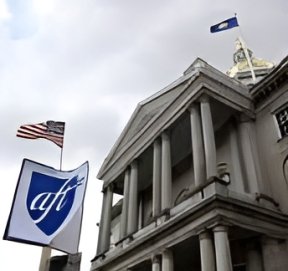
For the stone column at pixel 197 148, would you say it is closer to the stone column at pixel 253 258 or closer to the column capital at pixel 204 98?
the column capital at pixel 204 98

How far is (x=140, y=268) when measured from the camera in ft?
56.4

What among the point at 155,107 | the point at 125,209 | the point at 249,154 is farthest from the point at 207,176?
the point at 125,209

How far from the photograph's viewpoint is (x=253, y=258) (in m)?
14.3

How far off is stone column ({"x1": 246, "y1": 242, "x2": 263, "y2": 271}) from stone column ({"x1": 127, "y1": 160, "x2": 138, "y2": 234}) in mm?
6265

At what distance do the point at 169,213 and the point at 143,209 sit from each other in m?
9.01

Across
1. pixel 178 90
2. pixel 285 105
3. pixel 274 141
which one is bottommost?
pixel 274 141

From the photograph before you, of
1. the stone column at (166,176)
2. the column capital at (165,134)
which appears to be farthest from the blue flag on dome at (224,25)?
the stone column at (166,176)

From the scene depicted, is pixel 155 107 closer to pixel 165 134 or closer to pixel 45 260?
pixel 165 134

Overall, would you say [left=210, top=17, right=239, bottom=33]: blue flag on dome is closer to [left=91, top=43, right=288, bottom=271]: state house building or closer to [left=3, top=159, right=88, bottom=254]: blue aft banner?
[left=91, top=43, right=288, bottom=271]: state house building

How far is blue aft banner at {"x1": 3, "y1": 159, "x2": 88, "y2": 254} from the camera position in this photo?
1416 centimetres

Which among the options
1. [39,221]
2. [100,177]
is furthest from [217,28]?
[39,221]

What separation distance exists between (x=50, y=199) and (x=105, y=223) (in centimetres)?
739

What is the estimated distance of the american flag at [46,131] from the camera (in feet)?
65.4

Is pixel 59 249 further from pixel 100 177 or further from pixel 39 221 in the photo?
pixel 100 177
